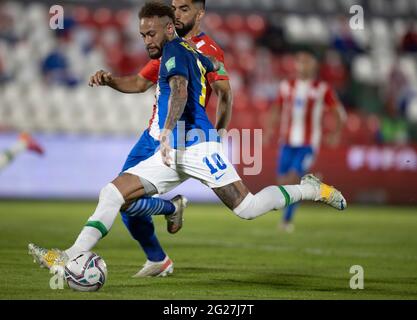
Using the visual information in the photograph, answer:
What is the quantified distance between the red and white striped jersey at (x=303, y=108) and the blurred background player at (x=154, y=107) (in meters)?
5.91

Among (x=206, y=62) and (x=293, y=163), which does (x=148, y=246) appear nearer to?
(x=206, y=62)

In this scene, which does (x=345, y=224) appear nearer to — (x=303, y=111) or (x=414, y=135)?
(x=303, y=111)

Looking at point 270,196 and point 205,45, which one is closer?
point 270,196

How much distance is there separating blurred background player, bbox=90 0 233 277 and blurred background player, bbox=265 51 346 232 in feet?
18.7

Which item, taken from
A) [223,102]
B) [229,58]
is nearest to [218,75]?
[223,102]

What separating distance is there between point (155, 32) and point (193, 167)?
3.71 ft

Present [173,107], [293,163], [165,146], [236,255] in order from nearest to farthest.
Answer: [165,146] → [173,107] → [236,255] → [293,163]

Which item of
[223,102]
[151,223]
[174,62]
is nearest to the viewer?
[174,62]

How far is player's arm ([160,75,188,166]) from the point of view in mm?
6836

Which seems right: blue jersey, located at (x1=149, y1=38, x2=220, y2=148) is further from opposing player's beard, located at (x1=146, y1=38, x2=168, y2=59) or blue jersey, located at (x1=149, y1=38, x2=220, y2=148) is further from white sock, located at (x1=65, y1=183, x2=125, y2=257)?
white sock, located at (x1=65, y1=183, x2=125, y2=257)

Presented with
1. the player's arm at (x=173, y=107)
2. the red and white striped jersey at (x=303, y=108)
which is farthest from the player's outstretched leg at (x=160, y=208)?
the red and white striped jersey at (x=303, y=108)

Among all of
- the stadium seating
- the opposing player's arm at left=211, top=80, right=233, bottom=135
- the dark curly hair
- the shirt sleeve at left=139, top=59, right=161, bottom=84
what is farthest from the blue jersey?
the stadium seating

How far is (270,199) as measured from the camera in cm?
751

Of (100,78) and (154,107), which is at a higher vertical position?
(100,78)
